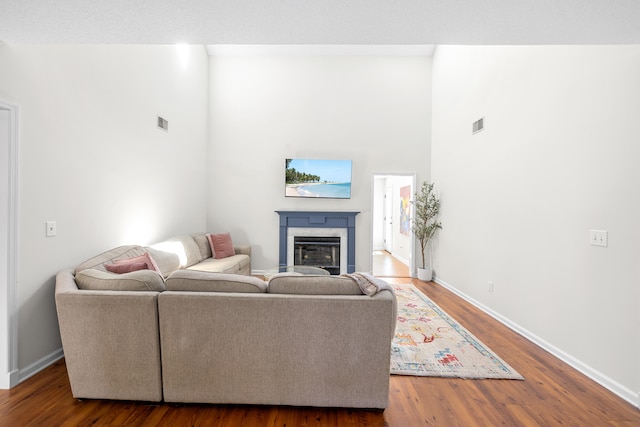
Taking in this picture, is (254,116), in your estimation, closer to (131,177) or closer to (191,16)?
(131,177)

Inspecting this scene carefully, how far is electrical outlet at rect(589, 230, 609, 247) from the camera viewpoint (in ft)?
7.61

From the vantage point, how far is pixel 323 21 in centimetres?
188

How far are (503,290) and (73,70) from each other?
4930 millimetres

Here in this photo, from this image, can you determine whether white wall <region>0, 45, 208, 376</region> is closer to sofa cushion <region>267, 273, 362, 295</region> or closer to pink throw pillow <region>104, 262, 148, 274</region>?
pink throw pillow <region>104, 262, 148, 274</region>

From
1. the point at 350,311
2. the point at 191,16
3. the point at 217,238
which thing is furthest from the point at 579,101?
the point at 217,238

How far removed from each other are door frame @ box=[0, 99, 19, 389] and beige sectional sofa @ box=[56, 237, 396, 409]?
615 mm

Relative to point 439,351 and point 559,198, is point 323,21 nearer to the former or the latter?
point 559,198

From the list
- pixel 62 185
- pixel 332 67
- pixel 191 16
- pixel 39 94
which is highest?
pixel 332 67

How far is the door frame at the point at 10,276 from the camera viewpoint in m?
2.16

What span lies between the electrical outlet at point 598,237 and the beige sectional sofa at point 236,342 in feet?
5.84

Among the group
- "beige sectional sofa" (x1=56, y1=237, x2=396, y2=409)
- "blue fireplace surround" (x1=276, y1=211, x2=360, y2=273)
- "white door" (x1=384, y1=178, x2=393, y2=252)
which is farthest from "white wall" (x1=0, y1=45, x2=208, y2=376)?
"white door" (x1=384, y1=178, x2=393, y2=252)

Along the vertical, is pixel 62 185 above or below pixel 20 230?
above

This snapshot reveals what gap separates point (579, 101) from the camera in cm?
259

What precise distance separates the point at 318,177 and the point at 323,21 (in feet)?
13.3
